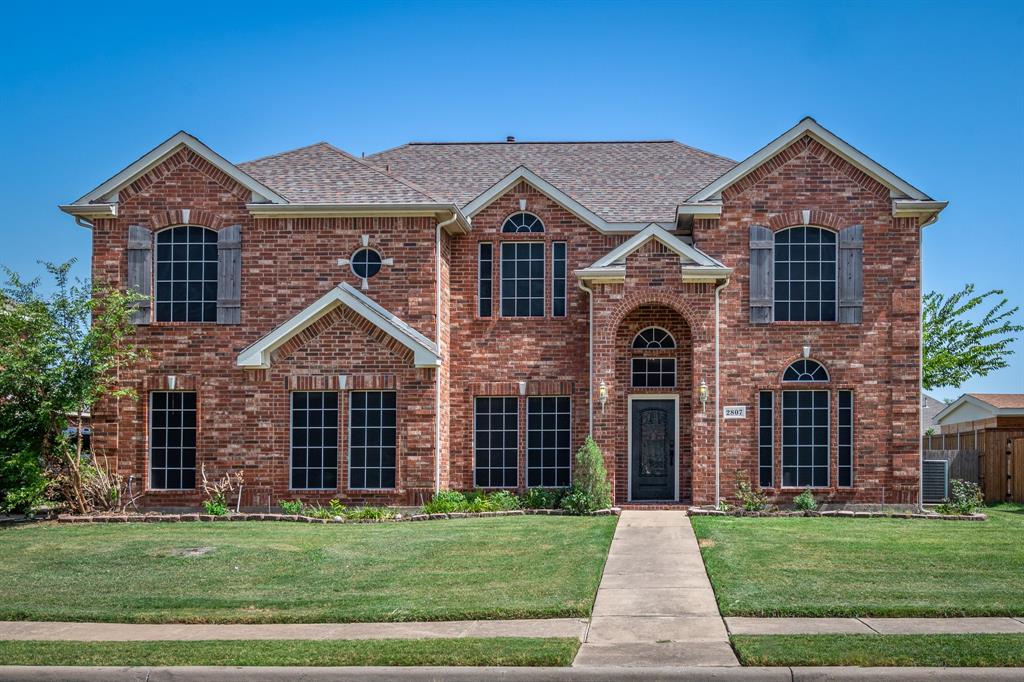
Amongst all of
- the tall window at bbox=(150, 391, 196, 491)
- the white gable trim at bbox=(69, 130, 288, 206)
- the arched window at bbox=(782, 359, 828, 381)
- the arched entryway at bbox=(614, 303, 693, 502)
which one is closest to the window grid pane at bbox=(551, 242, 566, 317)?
the arched entryway at bbox=(614, 303, 693, 502)

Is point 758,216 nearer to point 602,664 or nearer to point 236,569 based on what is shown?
point 236,569

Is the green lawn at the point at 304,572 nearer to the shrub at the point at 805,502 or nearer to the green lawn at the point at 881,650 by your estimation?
the green lawn at the point at 881,650

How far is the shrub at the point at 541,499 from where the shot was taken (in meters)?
22.6

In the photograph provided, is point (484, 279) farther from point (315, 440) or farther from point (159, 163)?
point (159, 163)

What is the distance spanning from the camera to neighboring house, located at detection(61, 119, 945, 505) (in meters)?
22.6

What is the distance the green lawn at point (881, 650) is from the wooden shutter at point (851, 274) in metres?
12.7

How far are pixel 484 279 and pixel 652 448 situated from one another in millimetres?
5076

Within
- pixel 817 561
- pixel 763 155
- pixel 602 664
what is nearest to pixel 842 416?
pixel 763 155

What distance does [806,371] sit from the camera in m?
23.1

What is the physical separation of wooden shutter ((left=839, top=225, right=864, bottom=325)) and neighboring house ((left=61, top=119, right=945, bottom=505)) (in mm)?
41

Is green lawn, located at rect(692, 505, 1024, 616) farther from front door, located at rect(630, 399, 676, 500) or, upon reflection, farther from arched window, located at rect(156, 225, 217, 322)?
arched window, located at rect(156, 225, 217, 322)

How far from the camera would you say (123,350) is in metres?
23.0

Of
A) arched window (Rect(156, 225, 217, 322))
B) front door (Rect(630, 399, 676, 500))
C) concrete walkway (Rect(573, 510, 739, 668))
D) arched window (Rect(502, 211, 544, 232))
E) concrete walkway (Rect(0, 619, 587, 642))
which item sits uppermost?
arched window (Rect(502, 211, 544, 232))

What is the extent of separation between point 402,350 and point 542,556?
24.9 ft
